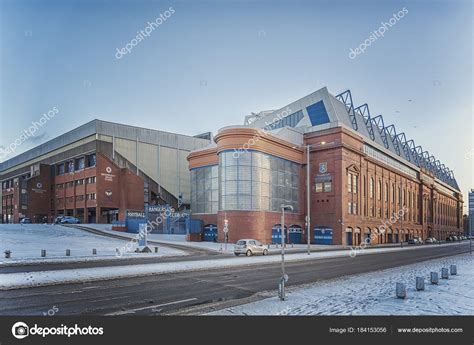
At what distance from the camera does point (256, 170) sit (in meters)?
53.8

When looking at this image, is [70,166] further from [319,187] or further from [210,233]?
[319,187]

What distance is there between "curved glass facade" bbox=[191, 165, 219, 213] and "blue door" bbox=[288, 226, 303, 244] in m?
12.7

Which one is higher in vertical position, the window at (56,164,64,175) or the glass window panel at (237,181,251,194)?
the window at (56,164,64,175)

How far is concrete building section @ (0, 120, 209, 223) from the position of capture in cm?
8112

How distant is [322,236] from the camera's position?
6109cm

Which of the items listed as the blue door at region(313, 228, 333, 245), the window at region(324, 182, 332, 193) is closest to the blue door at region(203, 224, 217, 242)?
the blue door at region(313, 228, 333, 245)

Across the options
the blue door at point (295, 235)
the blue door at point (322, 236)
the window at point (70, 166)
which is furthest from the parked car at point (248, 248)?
the window at point (70, 166)

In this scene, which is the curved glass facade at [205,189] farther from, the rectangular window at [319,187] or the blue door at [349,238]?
the blue door at [349,238]

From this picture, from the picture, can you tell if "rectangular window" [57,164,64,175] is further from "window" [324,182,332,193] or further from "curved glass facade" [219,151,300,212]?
"window" [324,182,332,193]

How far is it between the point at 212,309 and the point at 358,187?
6019 centimetres

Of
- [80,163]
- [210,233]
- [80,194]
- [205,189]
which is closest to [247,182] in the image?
[210,233]
